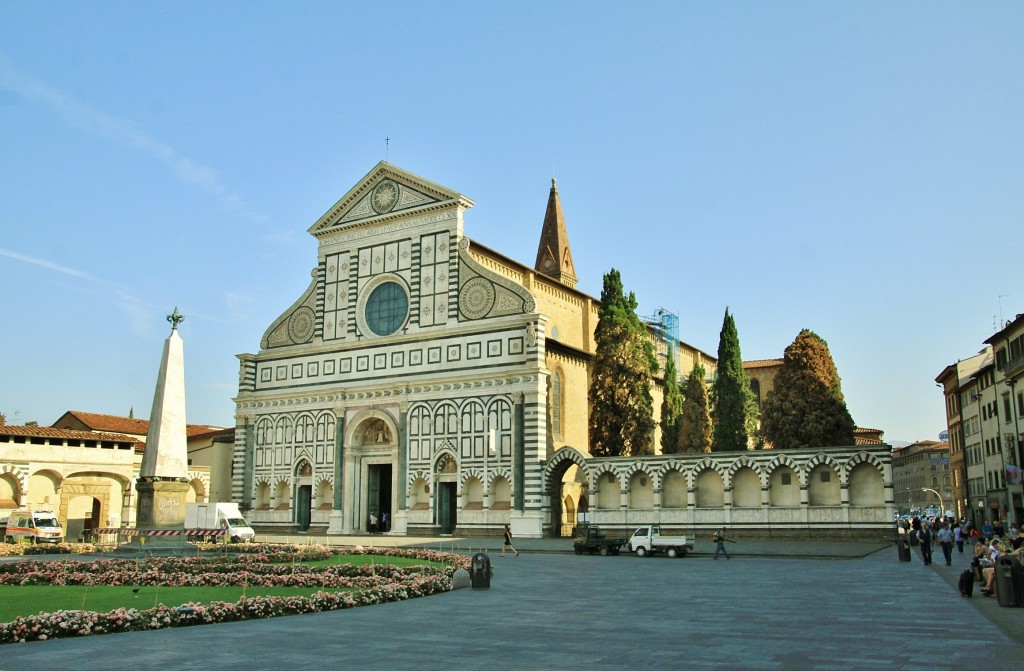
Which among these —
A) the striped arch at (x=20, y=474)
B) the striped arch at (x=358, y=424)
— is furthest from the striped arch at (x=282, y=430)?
the striped arch at (x=20, y=474)

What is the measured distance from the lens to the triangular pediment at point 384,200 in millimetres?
46438

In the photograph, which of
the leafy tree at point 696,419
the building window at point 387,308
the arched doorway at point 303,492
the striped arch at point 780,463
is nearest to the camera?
the striped arch at point 780,463

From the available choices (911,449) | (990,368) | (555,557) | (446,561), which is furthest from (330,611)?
(911,449)

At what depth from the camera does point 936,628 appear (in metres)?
12.6

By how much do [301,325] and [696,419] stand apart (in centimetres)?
2365

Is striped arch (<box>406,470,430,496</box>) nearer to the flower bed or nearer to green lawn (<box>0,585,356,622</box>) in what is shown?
the flower bed

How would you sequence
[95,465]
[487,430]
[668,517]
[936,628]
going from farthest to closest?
1. [95,465]
2. [487,430]
3. [668,517]
4. [936,628]

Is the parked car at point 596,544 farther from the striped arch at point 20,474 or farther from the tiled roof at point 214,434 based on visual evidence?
the tiled roof at point 214,434

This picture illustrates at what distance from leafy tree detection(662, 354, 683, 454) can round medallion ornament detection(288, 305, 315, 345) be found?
70.5 ft

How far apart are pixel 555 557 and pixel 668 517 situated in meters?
11.2

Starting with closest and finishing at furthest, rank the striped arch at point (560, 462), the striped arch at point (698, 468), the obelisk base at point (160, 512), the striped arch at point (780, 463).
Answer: the obelisk base at point (160, 512)
the striped arch at point (780, 463)
the striped arch at point (698, 468)
the striped arch at point (560, 462)

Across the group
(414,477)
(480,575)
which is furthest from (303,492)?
(480,575)

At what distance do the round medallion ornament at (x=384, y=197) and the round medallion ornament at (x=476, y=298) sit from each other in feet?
23.9

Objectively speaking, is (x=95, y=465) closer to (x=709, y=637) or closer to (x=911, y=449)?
(x=709, y=637)
